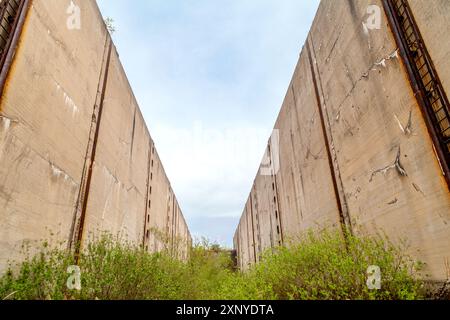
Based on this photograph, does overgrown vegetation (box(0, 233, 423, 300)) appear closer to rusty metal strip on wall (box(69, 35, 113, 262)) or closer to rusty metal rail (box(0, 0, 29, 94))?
rusty metal strip on wall (box(69, 35, 113, 262))

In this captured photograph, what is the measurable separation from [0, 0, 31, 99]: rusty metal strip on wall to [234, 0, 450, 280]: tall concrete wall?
179 inches

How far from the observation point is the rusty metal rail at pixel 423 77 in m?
2.91

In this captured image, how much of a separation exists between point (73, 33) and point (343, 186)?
537 cm

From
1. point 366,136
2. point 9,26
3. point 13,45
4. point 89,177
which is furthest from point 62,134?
point 366,136

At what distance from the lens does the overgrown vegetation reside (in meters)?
3.01

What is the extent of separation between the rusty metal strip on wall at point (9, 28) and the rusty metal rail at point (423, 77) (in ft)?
14.9

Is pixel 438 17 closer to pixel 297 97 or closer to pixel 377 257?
pixel 377 257

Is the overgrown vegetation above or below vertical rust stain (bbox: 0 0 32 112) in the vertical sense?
below

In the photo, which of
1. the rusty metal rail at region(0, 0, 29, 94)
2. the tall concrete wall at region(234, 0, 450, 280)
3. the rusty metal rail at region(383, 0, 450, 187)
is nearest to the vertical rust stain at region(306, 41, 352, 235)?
the tall concrete wall at region(234, 0, 450, 280)

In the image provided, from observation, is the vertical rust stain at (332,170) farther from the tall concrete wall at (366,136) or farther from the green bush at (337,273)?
the green bush at (337,273)

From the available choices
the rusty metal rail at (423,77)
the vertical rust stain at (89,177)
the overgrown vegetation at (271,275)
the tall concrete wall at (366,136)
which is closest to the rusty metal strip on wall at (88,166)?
the vertical rust stain at (89,177)

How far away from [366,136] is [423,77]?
1.19 m

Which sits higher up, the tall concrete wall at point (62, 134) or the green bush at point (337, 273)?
the tall concrete wall at point (62, 134)
